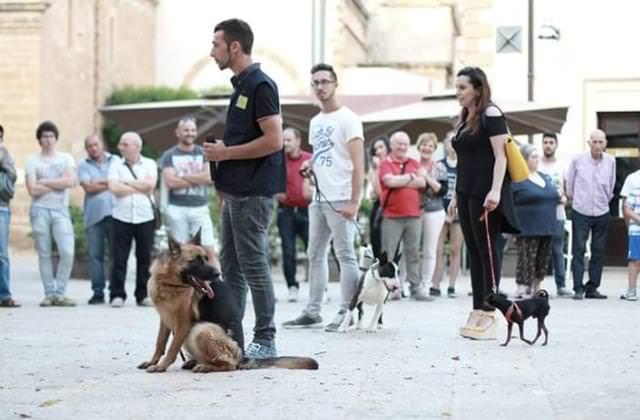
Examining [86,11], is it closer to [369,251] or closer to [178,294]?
[369,251]

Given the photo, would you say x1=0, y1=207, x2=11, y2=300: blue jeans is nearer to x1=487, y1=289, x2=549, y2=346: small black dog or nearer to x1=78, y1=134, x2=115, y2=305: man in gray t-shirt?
x1=78, y1=134, x2=115, y2=305: man in gray t-shirt

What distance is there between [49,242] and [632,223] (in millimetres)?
6551

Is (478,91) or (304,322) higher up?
(478,91)

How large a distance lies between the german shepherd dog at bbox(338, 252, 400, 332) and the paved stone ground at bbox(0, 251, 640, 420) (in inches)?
8.7

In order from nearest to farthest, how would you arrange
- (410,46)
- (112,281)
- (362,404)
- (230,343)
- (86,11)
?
(362,404) → (230,343) → (112,281) → (86,11) → (410,46)

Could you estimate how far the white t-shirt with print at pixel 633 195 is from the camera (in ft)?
59.5

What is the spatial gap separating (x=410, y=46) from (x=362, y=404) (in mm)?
46764

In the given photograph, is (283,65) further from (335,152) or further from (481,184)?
(481,184)

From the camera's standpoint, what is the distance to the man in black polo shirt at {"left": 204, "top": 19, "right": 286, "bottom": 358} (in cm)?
961

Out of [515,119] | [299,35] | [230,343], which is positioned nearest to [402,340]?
[230,343]

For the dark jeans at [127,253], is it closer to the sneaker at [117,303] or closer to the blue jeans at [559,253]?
the sneaker at [117,303]

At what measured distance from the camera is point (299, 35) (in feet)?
152

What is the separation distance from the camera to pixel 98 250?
17.3 meters

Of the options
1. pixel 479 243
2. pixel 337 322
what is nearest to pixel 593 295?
pixel 337 322
